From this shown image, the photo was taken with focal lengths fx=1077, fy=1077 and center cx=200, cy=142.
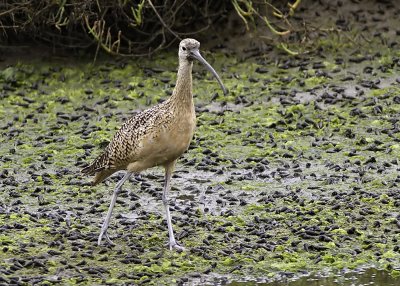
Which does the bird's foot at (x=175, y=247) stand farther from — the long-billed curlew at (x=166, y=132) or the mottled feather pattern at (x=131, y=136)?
the mottled feather pattern at (x=131, y=136)

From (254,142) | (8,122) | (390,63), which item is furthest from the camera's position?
(390,63)

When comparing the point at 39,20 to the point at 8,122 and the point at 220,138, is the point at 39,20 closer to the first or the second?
the point at 8,122

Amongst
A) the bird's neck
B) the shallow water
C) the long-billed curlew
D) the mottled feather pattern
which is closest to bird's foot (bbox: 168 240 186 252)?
the long-billed curlew

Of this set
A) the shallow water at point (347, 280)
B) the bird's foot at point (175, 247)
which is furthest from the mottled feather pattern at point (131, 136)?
the shallow water at point (347, 280)

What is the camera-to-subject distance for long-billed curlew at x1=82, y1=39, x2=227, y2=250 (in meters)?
9.16

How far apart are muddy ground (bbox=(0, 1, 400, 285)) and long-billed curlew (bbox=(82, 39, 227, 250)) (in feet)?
1.76

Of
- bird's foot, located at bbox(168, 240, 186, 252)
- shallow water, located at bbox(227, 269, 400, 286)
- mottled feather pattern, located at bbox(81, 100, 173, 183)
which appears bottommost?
shallow water, located at bbox(227, 269, 400, 286)

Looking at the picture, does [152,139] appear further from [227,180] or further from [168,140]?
[227,180]

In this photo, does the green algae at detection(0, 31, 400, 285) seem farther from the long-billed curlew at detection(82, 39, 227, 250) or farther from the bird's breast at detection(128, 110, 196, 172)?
the bird's breast at detection(128, 110, 196, 172)

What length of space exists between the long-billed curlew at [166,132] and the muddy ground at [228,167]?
0.54m

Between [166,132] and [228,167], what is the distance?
8.23 feet

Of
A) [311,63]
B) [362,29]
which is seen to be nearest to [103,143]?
[311,63]

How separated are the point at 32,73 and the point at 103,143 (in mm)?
2607

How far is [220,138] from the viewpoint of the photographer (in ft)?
40.5
